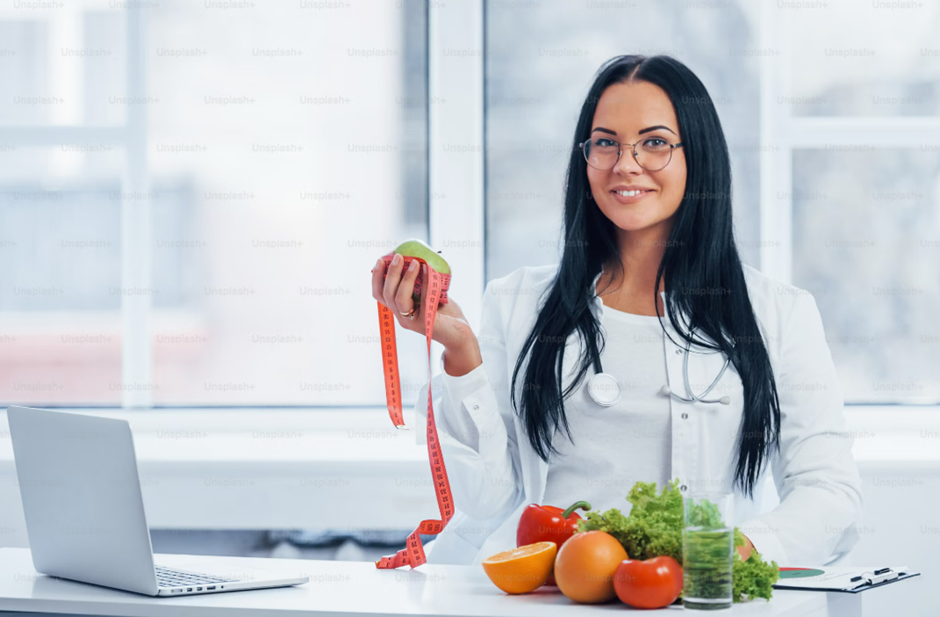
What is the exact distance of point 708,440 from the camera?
6.73 feet

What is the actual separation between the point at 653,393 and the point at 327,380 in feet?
4.95

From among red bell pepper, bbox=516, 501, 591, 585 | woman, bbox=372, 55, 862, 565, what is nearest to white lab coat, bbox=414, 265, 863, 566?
woman, bbox=372, 55, 862, 565

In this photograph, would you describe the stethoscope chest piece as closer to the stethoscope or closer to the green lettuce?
the stethoscope

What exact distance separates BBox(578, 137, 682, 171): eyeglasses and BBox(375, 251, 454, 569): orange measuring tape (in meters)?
0.53

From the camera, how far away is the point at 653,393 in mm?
2084

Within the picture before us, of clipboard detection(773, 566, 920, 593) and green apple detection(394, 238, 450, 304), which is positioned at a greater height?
green apple detection(394, 238, 450, 304)

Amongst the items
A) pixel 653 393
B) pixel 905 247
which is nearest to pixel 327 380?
pixel 653 393

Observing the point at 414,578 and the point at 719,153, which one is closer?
the point at 414,578

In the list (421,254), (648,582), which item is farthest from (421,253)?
(648,582)

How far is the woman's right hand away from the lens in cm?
180

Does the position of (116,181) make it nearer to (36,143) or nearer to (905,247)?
(36,143)

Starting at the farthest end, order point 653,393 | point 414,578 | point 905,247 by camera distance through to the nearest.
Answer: point 905,247
point 653,393
point 414,578

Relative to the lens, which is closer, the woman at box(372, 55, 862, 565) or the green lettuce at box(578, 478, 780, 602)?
the green lettuce at box(578, 478, 780, 602)

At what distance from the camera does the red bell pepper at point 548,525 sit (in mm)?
1501
